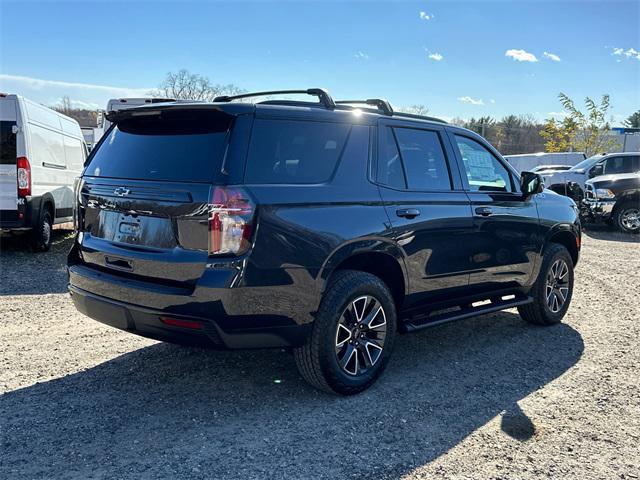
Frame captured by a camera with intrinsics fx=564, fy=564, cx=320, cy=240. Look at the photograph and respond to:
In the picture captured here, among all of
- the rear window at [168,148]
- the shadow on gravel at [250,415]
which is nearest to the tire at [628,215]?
Result: the shadow on gravel at [250,415]

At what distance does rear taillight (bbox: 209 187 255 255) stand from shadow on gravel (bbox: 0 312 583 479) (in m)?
1.12

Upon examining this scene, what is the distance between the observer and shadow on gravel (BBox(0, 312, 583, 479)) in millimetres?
2996

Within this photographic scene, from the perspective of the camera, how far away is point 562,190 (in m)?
16.2

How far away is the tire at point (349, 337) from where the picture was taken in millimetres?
3631

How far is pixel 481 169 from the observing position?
5066 millimetres

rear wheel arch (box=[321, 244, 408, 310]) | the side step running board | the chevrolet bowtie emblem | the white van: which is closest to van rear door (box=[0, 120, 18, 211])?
the white van

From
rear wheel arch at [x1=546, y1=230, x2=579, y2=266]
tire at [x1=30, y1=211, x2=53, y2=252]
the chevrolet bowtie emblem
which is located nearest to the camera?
the chevrolet bowtie emblem

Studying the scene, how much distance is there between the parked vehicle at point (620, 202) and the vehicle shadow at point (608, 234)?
0.80 ft

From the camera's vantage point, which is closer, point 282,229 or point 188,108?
point 282,229

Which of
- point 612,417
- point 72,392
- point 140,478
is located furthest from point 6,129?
point 612,417

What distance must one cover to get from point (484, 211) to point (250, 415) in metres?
2.63

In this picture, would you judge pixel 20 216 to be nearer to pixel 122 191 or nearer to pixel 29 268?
pixel 29 268

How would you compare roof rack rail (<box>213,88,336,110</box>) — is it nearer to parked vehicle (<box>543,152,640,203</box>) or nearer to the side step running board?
the side step running board

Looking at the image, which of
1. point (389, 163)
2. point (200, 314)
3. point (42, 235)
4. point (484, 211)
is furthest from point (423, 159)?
point (42, 235)
